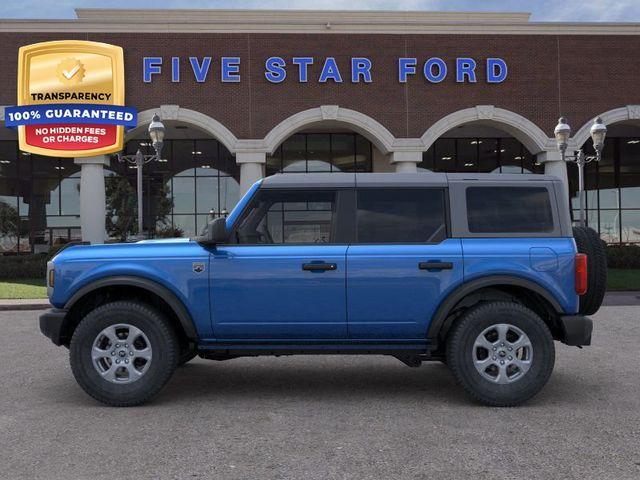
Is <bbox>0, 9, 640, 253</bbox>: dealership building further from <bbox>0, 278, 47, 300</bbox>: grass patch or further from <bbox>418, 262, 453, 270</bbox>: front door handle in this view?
<bbox>418, 262, 453, 270</bbox>: front door handle

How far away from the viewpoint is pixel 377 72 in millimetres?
23234

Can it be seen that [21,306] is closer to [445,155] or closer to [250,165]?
[250,165]

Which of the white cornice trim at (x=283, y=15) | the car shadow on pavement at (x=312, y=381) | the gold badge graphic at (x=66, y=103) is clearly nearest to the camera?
the car shadow on pavement at (x=312, y=381)

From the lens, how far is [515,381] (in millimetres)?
5203

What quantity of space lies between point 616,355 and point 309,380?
4251 millimetres

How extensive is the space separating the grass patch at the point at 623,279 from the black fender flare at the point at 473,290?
14230mm

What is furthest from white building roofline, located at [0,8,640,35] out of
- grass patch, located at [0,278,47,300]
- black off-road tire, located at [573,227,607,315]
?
black off-road tire, located at [573,227,607,315]

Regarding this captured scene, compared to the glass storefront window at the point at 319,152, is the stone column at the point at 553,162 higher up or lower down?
lower down

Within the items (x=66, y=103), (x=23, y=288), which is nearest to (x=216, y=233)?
(x=23, y=288)

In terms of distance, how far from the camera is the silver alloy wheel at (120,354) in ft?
17.3

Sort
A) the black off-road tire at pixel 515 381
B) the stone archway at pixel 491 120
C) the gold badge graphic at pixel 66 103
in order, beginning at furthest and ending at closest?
1. the stone archway at pixel 491 120
2. the gold badge graphic at pixel 66 103
3. the black off-road tire at pixel 515 381

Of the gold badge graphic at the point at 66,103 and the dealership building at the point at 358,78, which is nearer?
the gold badge graphic at the point at 66,103

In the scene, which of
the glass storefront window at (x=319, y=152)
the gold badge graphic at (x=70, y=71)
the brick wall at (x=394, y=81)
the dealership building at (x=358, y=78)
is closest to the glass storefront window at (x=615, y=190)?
the dealership building at (x=358, y=78)

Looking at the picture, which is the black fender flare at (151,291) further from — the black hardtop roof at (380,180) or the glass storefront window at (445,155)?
the glass storefront window at (445,155)
